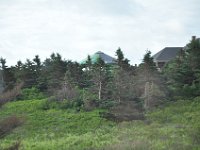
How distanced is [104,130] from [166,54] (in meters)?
28.3

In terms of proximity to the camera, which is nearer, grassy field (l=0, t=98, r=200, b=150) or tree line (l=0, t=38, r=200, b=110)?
grassy field (l=0, t=98, r=200, b=150)

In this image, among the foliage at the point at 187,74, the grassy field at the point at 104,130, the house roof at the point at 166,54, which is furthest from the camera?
the house roof at the point at 166,54

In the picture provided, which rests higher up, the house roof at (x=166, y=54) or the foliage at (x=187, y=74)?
the house roof at (x=166, y=54)

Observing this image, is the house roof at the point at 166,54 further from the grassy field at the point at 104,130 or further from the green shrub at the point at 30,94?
the grassy field at the point at 104,130

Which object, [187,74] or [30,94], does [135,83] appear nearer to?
[187,74]

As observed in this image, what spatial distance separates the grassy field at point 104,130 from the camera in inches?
935

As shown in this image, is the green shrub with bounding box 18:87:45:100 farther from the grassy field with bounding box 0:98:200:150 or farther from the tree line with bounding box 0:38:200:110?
the grassy field with bounding box 0:98:200:150

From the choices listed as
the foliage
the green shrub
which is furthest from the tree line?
the green shrub

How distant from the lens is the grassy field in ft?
77.9

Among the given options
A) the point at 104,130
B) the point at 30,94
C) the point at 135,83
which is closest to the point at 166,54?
the point at 30,94

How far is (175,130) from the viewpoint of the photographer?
86.0 ft

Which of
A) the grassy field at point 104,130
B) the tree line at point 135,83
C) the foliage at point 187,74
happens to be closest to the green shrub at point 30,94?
the tree line at point 135,83

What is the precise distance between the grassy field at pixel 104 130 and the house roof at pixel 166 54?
822 inches

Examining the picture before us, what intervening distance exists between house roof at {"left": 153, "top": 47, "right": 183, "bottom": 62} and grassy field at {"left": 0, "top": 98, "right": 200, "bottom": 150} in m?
20.9
